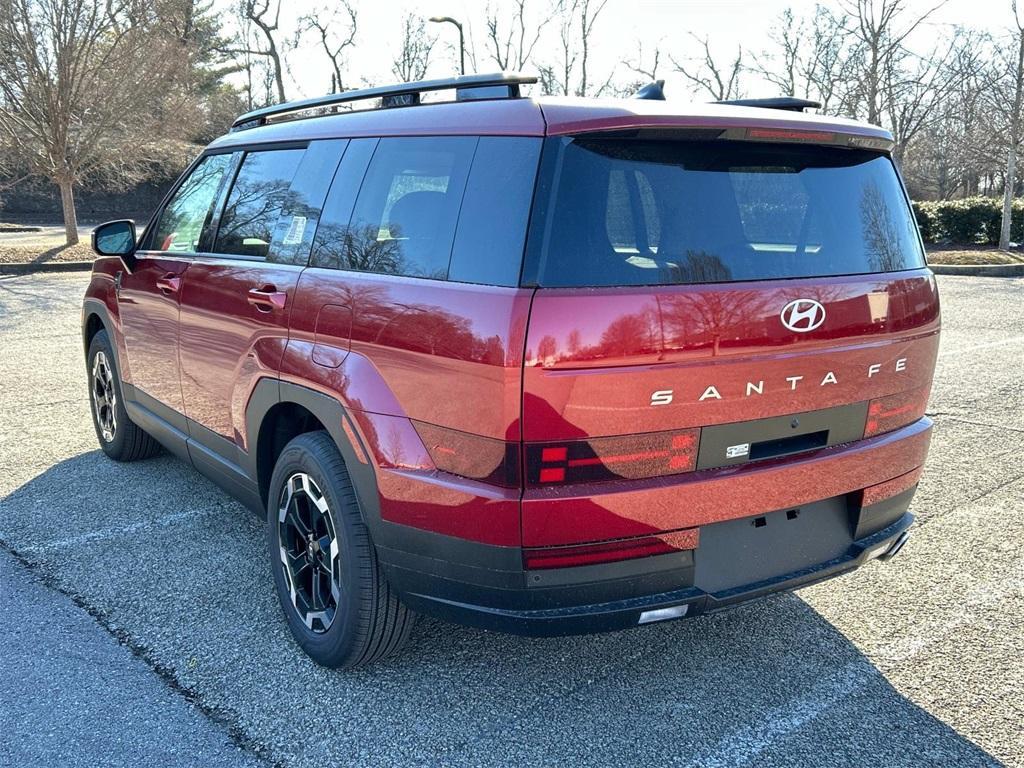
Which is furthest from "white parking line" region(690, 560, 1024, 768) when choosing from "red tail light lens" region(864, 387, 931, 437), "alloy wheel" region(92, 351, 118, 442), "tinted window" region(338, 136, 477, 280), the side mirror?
"alloy wheel" region(92, 351, 118, 442)

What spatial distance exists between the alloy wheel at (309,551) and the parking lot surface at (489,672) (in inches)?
7.9

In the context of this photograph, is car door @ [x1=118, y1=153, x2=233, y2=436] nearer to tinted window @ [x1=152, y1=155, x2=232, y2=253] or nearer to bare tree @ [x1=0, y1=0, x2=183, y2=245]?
tinted window @ [x1=152, y1=155, x2=232, y2=253]

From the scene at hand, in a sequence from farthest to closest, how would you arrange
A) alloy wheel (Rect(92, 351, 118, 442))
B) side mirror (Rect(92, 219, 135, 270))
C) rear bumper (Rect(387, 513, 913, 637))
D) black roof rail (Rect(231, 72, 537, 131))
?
alloy wheel (Rect(92, 351, 118, 442)), side mirror (Rect(92, 219, 135, 270)), black roof rail (Rect(231, 72, 537, 131)), rear bumper (Rect(387, 513, 913, 637))

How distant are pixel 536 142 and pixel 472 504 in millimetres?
1017

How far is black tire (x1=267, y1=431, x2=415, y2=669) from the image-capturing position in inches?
111

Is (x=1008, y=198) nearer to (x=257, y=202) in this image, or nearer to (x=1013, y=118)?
(x=1013, y=118)

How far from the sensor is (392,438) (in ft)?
8.63

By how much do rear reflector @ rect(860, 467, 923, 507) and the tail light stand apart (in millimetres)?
1304

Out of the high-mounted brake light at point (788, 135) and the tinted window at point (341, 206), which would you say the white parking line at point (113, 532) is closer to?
the tinted window at point (341, 206)

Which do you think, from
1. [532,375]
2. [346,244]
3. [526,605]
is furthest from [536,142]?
[526,605]

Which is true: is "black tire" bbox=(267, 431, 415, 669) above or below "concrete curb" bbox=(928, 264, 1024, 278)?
above

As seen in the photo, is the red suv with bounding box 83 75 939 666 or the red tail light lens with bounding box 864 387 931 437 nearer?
the red suv with bounding box 83 75 939 666

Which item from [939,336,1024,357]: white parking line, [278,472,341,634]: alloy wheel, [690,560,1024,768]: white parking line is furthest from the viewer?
[939,336,1024,357]: white parking line

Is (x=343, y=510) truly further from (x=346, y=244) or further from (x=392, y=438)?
(x=346, y=244)
